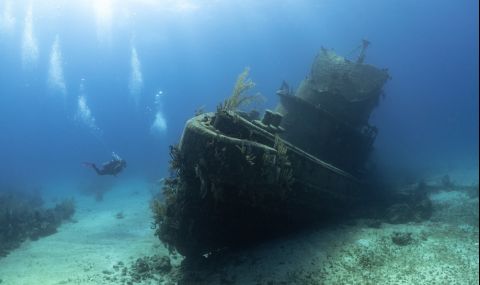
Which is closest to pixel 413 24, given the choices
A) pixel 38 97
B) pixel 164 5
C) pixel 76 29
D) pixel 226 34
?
pixel 226 34

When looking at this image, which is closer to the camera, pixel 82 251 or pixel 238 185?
pixel 238 185

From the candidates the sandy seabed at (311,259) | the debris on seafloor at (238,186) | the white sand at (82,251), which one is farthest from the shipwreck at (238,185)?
the white sand at (82,251)

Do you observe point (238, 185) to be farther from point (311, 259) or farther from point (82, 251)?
point (82, 251)

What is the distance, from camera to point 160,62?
109m

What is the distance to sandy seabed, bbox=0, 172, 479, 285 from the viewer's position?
7.31 metres

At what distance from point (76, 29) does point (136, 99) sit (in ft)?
273

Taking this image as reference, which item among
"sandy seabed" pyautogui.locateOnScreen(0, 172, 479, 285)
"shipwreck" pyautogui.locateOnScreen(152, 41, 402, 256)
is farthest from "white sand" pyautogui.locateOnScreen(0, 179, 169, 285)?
"shipwreck" pyautogui.locateOnScreen(152, 41, 402, 256)

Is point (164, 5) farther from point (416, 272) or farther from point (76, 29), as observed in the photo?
point (416, 272)

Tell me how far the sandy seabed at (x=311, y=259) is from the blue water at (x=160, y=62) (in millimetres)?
24797

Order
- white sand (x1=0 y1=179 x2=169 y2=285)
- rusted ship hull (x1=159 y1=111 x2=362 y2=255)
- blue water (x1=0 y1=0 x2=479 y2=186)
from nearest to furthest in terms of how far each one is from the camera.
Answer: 1. rusted ship hull (x1=159 y1=111 x2=362 y2=255)
2. white sand (x1=0 y1=179 x2=169 y2=285)
3. blue water (x1=0 y1=0 x2=479 y2=186)

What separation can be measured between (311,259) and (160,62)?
107358 mm

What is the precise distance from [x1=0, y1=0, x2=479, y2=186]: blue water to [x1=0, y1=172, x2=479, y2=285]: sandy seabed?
2480 cm

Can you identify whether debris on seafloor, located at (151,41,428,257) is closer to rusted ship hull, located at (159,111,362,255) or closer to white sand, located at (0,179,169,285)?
rusted ship hull, located at (159,111,362,255)

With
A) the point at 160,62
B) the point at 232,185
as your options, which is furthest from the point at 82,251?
the point at 160,62
